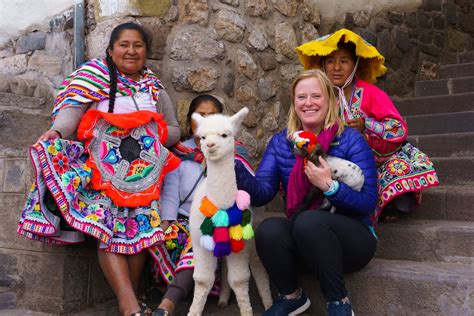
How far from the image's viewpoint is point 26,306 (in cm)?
295

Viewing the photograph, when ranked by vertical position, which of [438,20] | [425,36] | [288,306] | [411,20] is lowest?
[288,306]

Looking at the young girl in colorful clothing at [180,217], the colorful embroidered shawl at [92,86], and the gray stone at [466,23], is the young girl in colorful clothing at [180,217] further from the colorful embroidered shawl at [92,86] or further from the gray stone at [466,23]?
the gray stone at [466,23]

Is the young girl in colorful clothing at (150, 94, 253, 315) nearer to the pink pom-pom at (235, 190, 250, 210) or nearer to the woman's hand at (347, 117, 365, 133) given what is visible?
the pink pom-pom at (235, 190, 250, 210)

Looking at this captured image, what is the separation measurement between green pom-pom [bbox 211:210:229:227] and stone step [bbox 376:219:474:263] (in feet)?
3.53

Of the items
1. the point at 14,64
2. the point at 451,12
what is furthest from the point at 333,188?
the point at 451,12

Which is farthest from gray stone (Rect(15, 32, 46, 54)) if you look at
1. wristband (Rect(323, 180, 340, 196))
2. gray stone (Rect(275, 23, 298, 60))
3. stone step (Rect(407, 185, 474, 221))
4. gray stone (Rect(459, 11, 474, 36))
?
gray stone (Rect(459, 11, 474, 36))

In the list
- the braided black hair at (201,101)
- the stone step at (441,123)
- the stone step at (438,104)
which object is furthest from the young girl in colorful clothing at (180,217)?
the stone step at (438,104)

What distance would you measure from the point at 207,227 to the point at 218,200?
0.13 metres

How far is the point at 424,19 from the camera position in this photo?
20.3ft

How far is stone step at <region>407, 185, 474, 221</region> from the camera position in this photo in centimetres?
313

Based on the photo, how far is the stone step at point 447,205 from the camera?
313cm

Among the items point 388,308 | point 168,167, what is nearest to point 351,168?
point 388,308

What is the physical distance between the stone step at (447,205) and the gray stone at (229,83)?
1.47 m

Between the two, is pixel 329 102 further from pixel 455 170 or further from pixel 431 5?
pixel 431 5
